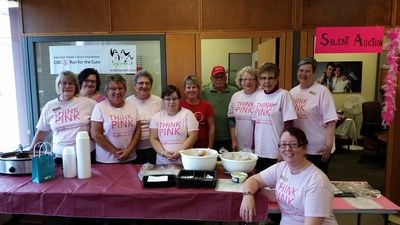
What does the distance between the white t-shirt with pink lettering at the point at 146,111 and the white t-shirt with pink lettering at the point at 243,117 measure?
0.66 meters

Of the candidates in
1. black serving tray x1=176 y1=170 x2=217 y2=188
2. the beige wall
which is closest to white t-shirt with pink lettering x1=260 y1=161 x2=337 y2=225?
black serving tray x1=176 y1=170 x2=217 y2=188

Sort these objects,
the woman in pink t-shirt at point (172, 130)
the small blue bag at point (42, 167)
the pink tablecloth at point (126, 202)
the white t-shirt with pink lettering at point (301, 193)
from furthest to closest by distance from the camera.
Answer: the woman in pink t-shirt at point (172, 130), the small blue bag at point (42, 167), the pink tablecloth at point (126, 202), the white t-shirt with pink lettering at point (301, 193)

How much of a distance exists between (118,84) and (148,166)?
674 mm

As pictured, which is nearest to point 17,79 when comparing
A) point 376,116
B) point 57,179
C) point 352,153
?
point 57,179

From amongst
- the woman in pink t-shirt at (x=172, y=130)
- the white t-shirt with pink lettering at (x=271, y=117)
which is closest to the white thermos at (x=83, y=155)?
the woman in pink t-shirt at (x=172, y=130)

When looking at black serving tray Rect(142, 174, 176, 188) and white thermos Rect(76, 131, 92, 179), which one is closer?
black serving tray Rect(142, 174, 176, 188)

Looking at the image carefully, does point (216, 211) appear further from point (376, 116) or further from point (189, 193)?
point (376, 116)

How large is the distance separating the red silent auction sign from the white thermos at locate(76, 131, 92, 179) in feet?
7.75

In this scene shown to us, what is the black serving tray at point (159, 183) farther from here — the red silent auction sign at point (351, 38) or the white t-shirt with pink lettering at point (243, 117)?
the red silent auction sign at point (351, 38)

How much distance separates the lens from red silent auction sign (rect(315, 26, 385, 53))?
3139 mm

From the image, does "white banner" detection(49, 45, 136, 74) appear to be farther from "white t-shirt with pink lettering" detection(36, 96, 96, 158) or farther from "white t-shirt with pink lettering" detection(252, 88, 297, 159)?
"white t-shirt with pink lettering" detection(252, 88, 297, 159)

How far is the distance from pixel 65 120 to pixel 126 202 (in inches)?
38.4

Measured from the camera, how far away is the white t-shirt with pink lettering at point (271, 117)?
242 cm

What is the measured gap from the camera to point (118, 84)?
2414 mm
